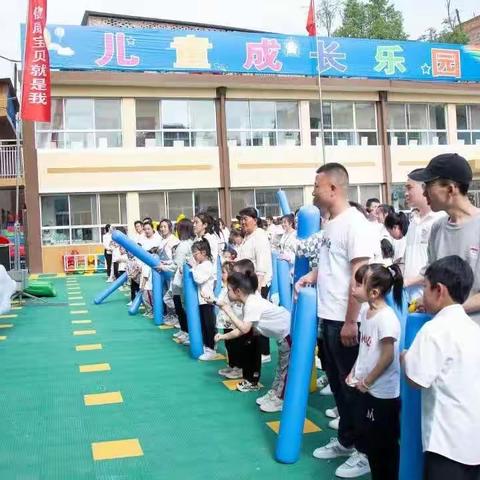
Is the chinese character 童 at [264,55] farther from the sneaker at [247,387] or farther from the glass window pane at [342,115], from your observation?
the sneaker at [247,387]

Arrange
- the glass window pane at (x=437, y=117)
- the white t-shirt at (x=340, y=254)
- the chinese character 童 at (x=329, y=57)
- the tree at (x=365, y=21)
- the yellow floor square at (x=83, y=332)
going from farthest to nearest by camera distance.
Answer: the tree at (x=365, y=21)
the glass window pane at (x=437, y=117)
the chinese character 童 at (x=329, y=57)
the yellow floor square at (x=83, y=332)
the white t-shirt at (x=340, y=254)

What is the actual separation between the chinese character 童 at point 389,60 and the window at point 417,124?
141 cm

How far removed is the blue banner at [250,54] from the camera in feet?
58.3

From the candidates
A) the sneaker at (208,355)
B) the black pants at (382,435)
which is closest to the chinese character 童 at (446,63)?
the sneaker at (208,355)

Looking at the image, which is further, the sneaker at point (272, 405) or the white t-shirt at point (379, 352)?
the sneaker at point (272, 405)

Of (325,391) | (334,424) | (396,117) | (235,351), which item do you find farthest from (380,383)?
(396,117)

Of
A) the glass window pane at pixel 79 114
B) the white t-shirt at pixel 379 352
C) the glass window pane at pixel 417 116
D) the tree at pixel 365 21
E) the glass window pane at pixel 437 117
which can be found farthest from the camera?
the tree at pixel 365 21

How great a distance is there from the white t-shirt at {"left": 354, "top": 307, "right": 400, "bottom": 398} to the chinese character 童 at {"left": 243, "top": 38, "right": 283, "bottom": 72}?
1719cm

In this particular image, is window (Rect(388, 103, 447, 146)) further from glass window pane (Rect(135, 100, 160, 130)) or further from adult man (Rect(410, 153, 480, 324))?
adult man (Rect(410, 153, 480, 324))

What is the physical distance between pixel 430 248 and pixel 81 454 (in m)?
2.51

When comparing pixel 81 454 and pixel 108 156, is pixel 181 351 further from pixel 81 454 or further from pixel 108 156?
pixel 108 156

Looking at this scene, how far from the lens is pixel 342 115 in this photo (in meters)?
21.6

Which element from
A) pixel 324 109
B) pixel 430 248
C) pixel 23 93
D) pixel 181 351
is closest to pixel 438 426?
pixel 430 248

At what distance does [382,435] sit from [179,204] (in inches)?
662
